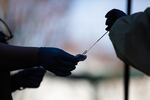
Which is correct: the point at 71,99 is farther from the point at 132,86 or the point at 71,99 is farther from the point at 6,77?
the point at 6,77

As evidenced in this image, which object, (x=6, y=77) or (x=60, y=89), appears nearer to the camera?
(x=6, y=77)

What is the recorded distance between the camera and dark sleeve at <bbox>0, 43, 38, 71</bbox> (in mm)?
907

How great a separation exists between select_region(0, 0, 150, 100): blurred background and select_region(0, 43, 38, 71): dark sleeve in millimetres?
496

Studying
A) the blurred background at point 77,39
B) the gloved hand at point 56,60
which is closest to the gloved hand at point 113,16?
the gloved hand at point 56,60

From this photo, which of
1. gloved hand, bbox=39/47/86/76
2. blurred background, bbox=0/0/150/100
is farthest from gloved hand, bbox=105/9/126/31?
blurred background, bbox=0/0/150/100

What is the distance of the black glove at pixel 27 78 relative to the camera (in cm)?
119

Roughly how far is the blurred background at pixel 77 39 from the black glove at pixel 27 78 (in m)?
0.22

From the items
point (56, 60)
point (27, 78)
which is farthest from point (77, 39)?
point (56, 60)

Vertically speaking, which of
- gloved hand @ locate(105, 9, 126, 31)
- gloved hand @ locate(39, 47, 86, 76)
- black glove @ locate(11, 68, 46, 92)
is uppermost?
gloved hand @ locate(105, 9, 126, 31)

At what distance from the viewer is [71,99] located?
1.45 meters

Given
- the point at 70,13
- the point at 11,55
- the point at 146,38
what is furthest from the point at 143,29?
the point at 70,13

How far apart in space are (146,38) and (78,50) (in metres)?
0.53

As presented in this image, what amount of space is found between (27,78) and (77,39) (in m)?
0.30

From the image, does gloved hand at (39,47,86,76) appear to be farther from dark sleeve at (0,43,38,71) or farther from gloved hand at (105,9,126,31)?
gloved hand at (105,9,126,31)
